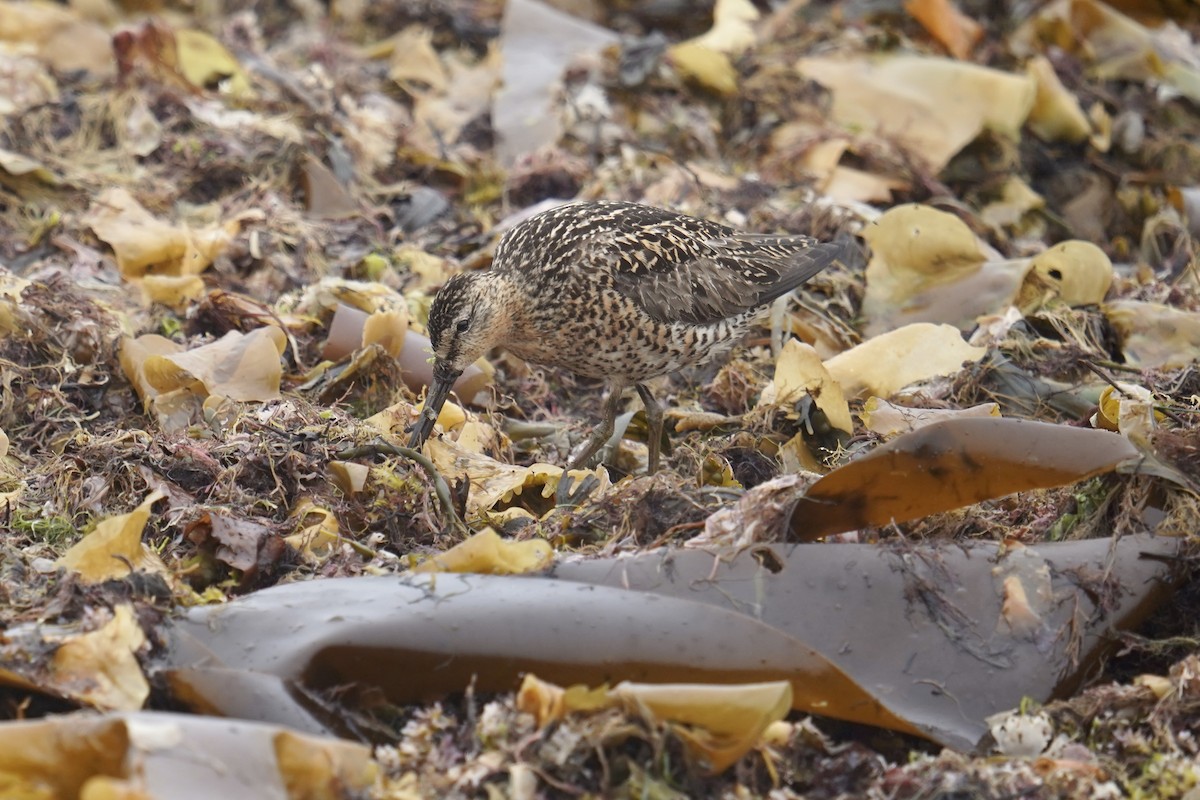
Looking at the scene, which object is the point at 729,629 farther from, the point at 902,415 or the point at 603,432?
the point at 603,432

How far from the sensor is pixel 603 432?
5.53 m

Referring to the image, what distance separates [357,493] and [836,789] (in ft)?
6.17

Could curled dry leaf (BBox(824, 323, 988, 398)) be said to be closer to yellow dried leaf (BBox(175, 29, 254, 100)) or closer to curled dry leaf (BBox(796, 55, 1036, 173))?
curled dry leaf (BBox(796, 55, 1036, 173))

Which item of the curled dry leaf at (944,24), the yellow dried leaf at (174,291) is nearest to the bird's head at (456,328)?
the yellow dried leaf at (174,291)

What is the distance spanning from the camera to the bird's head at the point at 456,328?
5121 mm

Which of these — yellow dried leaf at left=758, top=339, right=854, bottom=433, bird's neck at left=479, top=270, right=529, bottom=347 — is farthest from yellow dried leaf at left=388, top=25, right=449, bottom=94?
yellow dried leaf at left=758, top=339, right=854, bottom=433

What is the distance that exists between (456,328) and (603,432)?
0.75 m

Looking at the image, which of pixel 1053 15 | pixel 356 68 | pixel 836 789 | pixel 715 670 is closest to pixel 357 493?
pixel 715 670

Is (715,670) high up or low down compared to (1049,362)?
up

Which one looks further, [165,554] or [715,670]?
[165,554]

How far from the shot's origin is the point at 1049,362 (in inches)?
223

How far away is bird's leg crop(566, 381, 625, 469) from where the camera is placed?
5.39 m

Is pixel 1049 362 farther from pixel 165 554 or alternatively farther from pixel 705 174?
pixel 165 554


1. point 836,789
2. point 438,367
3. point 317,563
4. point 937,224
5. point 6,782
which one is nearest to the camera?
Answer: point 6,782
